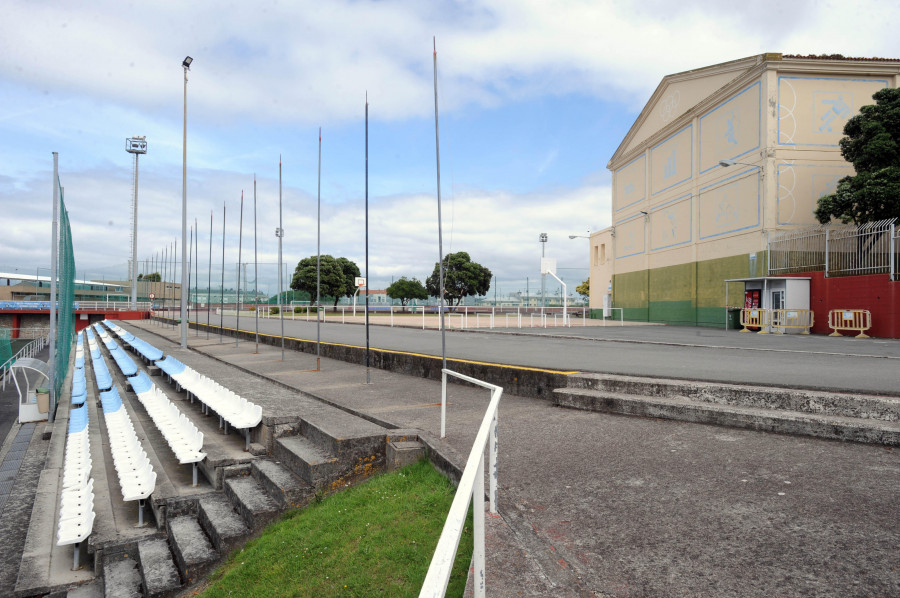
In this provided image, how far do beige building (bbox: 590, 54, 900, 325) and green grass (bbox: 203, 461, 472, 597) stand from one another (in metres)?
19.0

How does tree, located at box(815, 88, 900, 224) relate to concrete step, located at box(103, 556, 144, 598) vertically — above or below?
above

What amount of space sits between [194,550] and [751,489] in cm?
445

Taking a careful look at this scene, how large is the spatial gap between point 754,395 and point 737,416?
65 centimetres

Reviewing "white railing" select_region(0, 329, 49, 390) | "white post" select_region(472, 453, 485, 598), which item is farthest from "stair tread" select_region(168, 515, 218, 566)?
"white railing" select_region(0, 329, 49, 390)

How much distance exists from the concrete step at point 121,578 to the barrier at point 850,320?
18.7m

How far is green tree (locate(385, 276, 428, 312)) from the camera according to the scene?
3062 inches

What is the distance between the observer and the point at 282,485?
5.09 metres

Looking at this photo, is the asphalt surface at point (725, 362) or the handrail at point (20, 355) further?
the handrail at point (20, 355)

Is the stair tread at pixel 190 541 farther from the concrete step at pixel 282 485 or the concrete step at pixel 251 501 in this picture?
the concrete step at pixel 282 485

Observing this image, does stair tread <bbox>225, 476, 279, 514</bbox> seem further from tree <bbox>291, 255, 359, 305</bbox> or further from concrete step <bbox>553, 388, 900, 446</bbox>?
tree <bbox>291, 255, 359, 305</bbox>

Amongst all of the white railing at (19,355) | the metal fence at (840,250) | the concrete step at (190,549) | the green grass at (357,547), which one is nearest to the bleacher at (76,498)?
the concrete step at (190,549)

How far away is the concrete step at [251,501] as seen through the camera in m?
4.78

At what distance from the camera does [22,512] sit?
265 inches

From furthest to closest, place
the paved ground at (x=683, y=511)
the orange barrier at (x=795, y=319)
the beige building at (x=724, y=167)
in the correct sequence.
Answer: the beige building at (x=724, y=167) < the orange barrier at (x=795, y=319) < the paved ground at (x=683, y=511)
